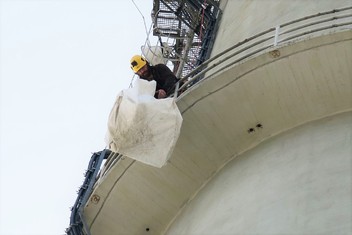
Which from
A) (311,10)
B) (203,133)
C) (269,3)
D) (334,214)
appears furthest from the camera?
(269,3)

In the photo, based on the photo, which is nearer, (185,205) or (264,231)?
(264,231)

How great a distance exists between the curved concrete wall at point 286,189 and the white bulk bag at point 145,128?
1207 millimetres

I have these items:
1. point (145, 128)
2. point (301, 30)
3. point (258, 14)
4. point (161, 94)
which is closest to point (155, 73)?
point (161, 94)

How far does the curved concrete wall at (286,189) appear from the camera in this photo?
10109mm

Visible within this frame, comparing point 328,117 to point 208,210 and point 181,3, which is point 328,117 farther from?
point 181,3

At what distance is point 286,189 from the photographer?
10.9 metres

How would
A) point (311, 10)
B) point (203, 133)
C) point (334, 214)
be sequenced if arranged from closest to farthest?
point (334, 214)
point (203, 133)
point (311, 10)

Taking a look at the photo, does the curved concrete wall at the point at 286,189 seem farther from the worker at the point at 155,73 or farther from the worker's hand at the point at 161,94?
the worker at the point at 155,73

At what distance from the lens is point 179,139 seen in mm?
13117

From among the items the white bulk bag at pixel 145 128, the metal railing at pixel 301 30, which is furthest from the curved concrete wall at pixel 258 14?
the white bulk bag at pixel 145 128

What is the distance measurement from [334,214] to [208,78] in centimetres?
360

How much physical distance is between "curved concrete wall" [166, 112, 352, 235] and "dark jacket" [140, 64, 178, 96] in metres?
1.83

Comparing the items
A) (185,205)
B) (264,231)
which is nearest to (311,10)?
(185,205)

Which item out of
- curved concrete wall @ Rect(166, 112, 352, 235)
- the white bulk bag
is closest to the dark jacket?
the white bulk bag
